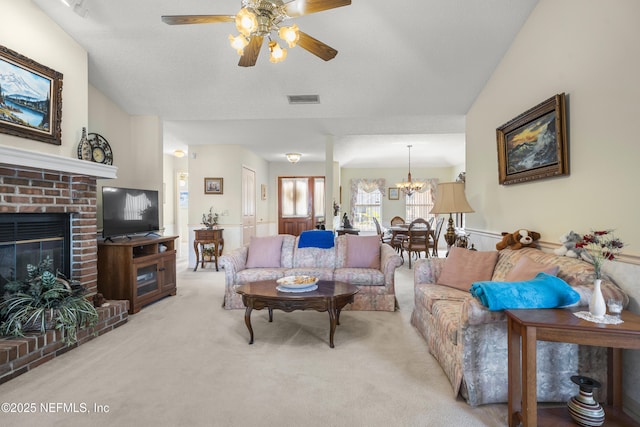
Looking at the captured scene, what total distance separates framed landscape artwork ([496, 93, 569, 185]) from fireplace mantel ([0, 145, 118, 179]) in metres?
4.08

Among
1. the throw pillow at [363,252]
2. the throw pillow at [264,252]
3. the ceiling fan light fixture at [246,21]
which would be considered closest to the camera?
the ceiling fan light fixture at [246,21]

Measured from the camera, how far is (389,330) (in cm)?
314

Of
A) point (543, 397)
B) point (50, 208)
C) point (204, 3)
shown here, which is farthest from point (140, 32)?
point (543, 397)

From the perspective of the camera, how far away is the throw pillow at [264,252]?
4.16 m

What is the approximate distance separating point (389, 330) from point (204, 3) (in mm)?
3473

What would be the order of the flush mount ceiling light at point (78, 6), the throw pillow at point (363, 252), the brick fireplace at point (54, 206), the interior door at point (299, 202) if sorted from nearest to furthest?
the brick fireplace at point (54, 206)
the flush mount ceiling light at point (78, 6)
the throw pillow at point (363, 252)
the interior door at point (299, 202)

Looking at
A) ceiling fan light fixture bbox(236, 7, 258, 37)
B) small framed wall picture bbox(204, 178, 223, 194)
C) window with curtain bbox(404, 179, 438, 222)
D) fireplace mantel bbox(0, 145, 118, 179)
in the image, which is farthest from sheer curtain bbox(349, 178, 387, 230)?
ceiling fan light fixture bbox(236, 7, 258, 37)

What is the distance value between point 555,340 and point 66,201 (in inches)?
155

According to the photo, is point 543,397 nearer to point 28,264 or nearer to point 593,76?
point 593,76

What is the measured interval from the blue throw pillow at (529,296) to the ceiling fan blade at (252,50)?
2285 mm

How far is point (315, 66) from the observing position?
12.8 ft

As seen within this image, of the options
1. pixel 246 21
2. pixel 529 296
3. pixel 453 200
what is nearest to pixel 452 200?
pixel 453 200

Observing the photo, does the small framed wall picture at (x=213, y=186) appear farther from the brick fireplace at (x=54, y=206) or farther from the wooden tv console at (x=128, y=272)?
the brick fireplace at (x=54, y=206)

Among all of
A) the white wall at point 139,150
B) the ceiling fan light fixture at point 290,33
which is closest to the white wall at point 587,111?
the ceiling fan light fixture at point 290,33
